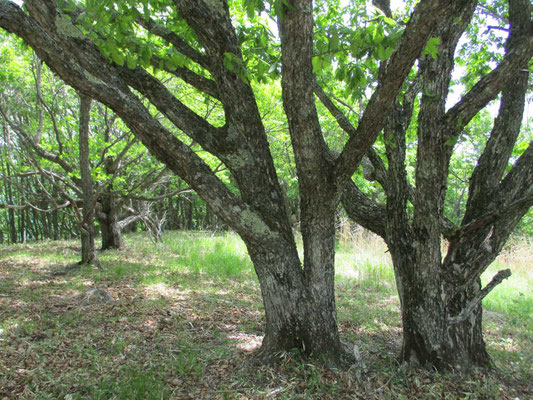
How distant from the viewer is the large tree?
2.48m

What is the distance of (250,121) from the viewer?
9.01ft

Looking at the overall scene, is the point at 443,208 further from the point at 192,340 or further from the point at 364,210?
the point at 192,340

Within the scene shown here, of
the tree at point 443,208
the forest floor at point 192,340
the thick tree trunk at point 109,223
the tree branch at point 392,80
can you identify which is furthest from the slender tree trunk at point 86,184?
the tree at point 443,208

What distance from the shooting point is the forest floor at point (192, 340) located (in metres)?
2.58

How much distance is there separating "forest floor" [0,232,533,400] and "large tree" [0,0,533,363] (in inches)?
14.9

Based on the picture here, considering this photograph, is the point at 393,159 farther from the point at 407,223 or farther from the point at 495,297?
the point at 495,297

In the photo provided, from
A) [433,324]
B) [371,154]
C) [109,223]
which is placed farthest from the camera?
[109,223]

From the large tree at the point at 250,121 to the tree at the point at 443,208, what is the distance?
127 mm

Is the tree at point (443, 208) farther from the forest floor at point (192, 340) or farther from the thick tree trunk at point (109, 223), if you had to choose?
the thick tree trunk at point (109, 223)

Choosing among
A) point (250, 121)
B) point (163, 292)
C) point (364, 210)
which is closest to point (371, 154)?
point (364, 210)

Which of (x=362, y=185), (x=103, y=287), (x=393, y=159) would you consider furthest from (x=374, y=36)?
(x=362, y=185)

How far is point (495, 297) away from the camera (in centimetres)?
593

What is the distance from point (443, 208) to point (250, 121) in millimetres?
1760

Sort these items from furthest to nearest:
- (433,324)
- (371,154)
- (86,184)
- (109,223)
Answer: (109,223)
(86,184)
(371,154)
(433,324)
